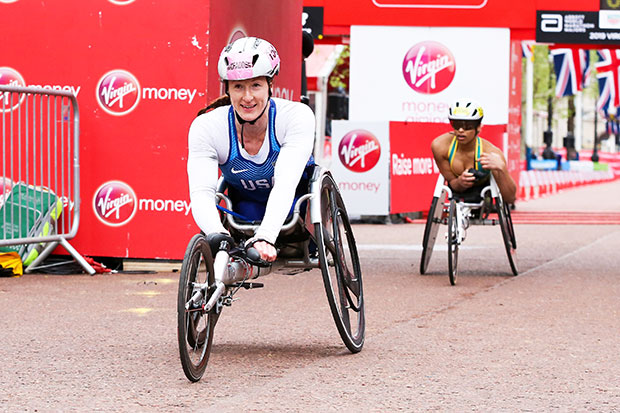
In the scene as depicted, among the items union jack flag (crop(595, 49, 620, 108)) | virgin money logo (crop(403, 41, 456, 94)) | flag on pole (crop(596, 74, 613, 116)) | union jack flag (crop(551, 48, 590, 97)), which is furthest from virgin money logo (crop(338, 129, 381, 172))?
flag on pole (crop(596, 74, 613, 116))

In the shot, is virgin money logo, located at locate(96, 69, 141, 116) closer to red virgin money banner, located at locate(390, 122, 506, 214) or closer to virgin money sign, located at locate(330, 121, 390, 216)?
virgin money sign, located at locate(330, 121, 390, 216)

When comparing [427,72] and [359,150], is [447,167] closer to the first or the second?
[359,150]

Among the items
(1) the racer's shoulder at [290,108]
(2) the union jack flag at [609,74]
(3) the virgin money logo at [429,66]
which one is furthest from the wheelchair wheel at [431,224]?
(2) the union jack flag at [609,74]

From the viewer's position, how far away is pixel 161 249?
38.3ft

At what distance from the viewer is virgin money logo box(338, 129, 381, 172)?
2102 centimetres

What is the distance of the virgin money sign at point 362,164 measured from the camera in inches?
826

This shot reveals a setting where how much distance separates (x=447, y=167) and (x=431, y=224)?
1.76 feet

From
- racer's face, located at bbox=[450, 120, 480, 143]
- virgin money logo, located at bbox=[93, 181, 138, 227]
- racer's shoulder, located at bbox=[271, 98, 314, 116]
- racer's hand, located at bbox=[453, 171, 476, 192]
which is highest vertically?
racer's shoulder, located at bbox=[271, 98, 314, 116]

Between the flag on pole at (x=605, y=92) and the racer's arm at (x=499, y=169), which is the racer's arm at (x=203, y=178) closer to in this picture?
the racer's arm at (x=499, y=169)

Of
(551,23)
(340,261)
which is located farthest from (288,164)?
(551,23)

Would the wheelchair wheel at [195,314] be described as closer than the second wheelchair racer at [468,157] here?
Yes

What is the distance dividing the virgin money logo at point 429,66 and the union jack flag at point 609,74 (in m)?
22.3

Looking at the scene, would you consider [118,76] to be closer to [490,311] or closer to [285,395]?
[490,311]

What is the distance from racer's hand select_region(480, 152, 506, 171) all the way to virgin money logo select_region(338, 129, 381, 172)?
9.14 meters
